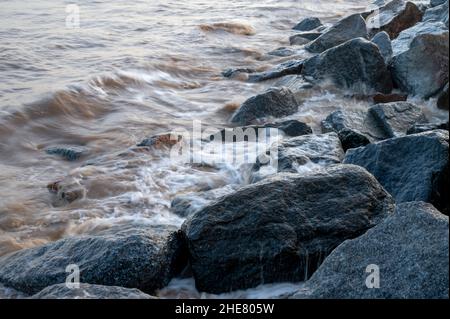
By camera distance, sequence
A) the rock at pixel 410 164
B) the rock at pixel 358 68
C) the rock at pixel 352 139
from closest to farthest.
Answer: the rock at pixel 410 164 < the rock at pixel 352 139 < the rock at pixel 358 68

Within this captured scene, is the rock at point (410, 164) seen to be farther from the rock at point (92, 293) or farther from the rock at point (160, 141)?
the rock at point (160, 141)

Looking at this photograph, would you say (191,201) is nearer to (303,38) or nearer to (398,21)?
(398,21)

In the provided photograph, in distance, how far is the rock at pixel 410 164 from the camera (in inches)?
149

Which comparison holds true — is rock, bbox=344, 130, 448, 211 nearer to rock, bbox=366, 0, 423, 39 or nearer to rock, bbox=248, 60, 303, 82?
rock, bbox=248, 60, 303, 82

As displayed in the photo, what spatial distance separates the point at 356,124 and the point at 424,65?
68.5 inches

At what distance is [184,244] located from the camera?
3555 mm

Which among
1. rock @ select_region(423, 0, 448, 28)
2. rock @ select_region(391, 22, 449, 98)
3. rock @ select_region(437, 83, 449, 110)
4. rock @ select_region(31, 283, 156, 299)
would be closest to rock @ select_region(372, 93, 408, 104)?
rock @ select_region(391, 22, 449, 98)

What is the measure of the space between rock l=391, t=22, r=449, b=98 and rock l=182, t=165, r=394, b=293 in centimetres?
358

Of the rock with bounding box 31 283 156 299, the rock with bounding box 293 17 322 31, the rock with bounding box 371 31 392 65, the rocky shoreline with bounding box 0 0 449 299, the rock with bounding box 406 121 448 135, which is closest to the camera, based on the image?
the rocky shoreline with bounding box 0 0 449 299

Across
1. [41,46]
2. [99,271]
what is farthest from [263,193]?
[41,46]

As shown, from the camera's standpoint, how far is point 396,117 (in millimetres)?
Answer: 5570

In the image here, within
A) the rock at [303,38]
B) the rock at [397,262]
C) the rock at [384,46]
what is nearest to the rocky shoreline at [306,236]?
the rock at [397,262]

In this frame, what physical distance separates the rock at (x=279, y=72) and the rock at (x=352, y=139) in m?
3.23

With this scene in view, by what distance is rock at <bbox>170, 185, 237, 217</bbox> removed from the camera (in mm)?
4668
